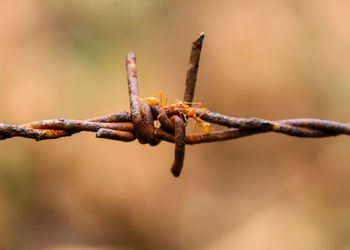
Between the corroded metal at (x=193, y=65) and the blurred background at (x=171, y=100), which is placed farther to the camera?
the blurred background at (x=171, y=100)

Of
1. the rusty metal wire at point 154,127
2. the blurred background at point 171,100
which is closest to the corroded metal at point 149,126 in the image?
the rusty metal wire at point 154,127

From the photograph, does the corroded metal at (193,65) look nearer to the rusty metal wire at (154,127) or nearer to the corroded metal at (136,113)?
the rusty metal wire at (154,127)

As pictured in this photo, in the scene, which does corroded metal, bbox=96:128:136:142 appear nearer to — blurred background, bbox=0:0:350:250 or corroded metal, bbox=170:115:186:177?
corroded metal, bbox=170:115:186:177

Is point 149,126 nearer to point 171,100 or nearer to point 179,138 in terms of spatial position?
point 179,138

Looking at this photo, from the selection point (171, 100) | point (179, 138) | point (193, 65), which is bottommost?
point (179, 138)

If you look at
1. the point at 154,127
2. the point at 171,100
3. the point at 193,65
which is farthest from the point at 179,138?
the point at 171,100

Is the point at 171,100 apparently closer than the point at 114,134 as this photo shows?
No
